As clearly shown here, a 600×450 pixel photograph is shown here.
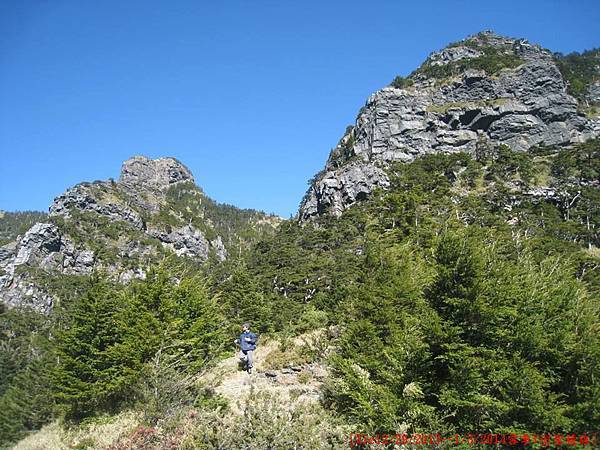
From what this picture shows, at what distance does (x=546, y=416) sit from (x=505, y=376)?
3.76ft

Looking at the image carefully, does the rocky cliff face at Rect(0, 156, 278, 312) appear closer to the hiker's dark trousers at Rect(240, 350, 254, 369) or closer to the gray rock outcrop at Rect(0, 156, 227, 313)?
the gray rock outcrop at Rect(0, 156, 227, 313)

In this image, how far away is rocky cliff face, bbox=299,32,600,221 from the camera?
104m

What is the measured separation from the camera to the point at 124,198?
193875 mm

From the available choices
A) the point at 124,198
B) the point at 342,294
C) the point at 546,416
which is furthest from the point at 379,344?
the point at 124,198

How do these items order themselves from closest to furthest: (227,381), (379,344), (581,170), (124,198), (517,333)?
1. (517,333)
2. (379,344)
3. (227,381)
4. (581,170)
5. (124,198)

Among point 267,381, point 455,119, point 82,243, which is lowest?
point 267,381

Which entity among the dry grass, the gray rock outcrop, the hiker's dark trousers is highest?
the gray rock outcrop

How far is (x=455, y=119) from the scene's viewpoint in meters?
119

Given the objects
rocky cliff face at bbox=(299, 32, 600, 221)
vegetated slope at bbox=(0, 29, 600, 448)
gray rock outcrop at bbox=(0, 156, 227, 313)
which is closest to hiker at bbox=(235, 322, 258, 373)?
vegetated slope at bbox=(0, 29, 600, 448)

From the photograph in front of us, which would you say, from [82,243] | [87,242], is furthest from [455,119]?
[82,243]

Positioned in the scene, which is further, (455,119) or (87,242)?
(87,242)

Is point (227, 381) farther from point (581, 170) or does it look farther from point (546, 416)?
point (581, 170)

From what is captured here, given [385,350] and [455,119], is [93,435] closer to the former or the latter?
[385,350]

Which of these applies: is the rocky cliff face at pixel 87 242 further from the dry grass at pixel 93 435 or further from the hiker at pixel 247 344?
the dry grass at pixel 93 435
